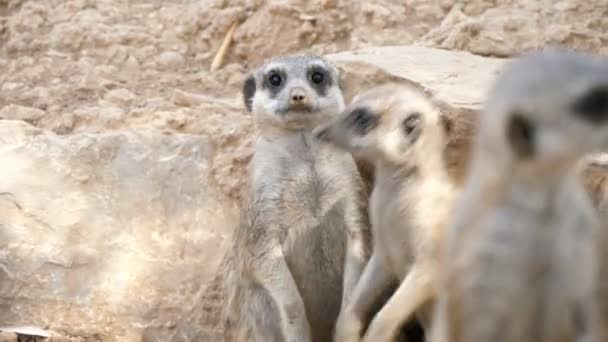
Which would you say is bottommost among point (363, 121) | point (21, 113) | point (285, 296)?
point (21, 113)

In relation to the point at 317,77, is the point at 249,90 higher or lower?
lower

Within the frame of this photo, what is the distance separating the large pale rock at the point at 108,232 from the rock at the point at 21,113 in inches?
14.6

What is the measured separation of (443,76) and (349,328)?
3.49 feet

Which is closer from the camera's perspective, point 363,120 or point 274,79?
point 363,120

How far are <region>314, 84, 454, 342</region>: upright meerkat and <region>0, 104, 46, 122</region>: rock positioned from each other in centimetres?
192

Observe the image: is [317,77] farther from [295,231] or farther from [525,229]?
[525,229]

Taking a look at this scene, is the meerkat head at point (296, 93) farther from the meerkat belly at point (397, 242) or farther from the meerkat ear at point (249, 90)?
the meerkat belly at point (397, 242)

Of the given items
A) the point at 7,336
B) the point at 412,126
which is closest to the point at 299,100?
the point at 412,126

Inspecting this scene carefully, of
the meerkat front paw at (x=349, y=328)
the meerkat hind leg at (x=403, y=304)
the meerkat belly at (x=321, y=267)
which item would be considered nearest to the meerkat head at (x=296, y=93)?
the meerkat belly at (x=321, y=267)

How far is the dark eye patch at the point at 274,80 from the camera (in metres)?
4.31

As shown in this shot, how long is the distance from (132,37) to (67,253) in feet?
5.08

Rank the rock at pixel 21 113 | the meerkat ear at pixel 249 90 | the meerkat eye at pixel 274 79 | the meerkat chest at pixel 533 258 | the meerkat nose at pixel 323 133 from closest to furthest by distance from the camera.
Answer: the meerkat chest at pixel 533 258
the meerkat nose at pixel 323 133
the meerkat eye at pixel 274 79
the meerkat ear at pixel 249 90
the rock at pixel 21 113

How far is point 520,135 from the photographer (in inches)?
88.7

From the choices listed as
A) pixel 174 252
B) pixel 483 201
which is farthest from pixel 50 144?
pixel 483 201
